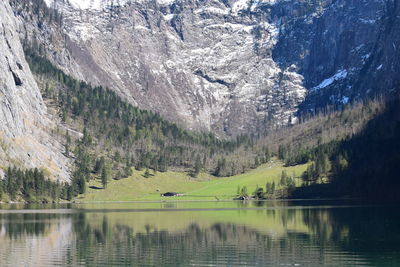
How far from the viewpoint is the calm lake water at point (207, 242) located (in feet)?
269

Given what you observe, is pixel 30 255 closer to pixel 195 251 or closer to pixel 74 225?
pixel 195 251

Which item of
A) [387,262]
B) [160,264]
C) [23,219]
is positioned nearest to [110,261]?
[160,264]

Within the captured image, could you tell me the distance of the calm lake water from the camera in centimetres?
8200

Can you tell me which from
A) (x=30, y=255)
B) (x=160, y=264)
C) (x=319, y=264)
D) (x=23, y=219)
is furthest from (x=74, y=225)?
(x=319, y=264)

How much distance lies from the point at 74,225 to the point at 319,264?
227ft

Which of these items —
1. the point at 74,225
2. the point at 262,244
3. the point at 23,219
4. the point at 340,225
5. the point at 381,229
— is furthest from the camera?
the point at 23,219

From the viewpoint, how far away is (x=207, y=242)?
332 ft

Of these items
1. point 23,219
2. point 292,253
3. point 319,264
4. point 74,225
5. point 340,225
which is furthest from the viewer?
point 23,219

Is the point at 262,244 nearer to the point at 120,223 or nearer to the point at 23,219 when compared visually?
the point at 120,223

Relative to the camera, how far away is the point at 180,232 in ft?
381

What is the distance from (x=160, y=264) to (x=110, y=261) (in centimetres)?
700

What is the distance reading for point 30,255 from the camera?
88312 millimetres

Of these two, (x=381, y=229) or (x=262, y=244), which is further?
(x=381, y=229)

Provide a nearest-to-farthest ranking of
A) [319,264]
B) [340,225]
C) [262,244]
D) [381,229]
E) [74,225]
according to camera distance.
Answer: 1. [319,264]
2. [262,244]
3. [381,229]
4. [340,225]
5. [74,225]
